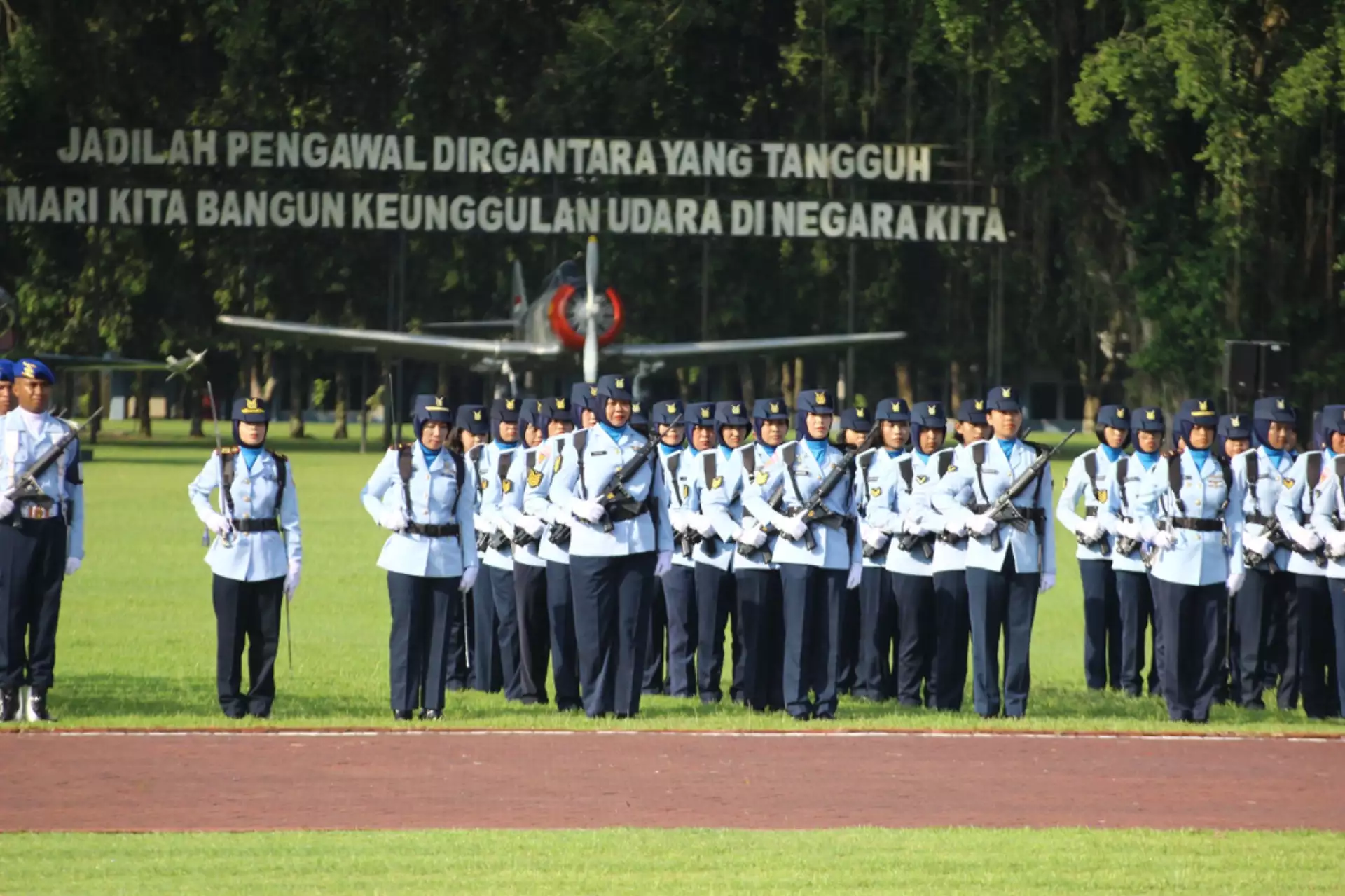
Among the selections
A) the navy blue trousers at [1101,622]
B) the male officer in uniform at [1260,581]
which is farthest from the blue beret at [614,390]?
the male officer in uniform at [1260,581]

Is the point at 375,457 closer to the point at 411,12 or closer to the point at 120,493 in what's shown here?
the point at 411,12

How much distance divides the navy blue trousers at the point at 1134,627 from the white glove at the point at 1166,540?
1111 mm

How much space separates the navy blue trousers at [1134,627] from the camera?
48.9ft

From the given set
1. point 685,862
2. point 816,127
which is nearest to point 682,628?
point 685,862

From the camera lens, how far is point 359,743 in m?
12.1

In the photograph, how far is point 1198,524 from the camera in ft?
44.7

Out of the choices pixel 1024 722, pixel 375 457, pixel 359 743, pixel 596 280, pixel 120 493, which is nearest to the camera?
pixel 359 743

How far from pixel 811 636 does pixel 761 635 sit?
0.40 m

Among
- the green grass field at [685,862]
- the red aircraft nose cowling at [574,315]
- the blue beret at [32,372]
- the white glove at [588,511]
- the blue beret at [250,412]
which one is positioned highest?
the red aircraft nose cowling at [574,315]

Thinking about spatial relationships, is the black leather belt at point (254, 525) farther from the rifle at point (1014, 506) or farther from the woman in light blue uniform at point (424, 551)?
the rifle at point (1014, 506)

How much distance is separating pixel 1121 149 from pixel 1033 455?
28.0 m

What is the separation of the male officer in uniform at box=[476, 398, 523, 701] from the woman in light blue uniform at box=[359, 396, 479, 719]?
1137mm

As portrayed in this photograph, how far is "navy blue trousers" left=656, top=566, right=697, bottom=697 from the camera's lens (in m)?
14.8

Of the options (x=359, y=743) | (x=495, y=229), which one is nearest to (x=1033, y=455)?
(x=359, y=743)
